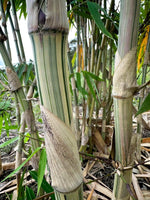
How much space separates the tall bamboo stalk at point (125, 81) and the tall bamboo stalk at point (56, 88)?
115 millimetres

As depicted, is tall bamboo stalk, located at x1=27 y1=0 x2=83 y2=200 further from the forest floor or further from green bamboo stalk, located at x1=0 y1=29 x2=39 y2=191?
the forest floor

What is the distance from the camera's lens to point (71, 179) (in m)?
0.22

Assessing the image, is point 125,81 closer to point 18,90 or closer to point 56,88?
point 56,88

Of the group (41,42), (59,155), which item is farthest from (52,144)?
(41,42)

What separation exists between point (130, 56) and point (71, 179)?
23 cm

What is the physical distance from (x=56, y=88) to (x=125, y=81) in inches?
5.5

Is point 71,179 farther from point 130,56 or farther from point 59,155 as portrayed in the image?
point 130,56

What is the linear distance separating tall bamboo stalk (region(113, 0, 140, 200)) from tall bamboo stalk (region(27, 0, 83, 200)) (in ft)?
0.38

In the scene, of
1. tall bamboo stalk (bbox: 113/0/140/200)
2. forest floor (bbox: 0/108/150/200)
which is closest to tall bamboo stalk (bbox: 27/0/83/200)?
tall bamboo stalk (bbox: 113/0/140/200)

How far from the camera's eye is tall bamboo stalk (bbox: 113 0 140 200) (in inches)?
9.4

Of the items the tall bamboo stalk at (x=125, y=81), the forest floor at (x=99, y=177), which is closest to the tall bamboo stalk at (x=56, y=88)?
the tall bamboo stalk at (x=125, y=81)

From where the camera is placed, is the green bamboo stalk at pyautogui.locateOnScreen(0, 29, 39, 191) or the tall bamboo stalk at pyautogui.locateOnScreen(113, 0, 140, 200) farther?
the green bamboo stalk at pyautogui.locateOnScreen(0, 29, 39, 191)

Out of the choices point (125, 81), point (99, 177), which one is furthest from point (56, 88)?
point (99, 177)

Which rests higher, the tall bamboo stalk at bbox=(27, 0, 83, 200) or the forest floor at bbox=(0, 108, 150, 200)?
the tall bamboo stalk at bbox=(27, 0, 83, 200)
